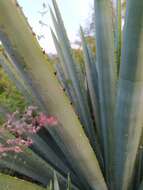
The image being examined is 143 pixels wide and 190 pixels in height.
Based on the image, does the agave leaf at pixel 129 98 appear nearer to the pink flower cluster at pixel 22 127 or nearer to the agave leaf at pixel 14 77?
the pink flower cluster at pixel 22 127

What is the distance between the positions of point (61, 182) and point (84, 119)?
379 millimetres

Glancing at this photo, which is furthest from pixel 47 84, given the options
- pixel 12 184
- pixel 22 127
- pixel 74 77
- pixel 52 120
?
pixel 74 77

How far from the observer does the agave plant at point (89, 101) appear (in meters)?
1.08

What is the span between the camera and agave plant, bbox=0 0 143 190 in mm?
1083

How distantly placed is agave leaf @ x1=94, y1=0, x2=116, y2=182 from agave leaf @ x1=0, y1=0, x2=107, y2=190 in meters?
0.17

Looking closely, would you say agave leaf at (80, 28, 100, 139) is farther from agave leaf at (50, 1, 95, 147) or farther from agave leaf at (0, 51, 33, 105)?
agave leaf at (0, 51, 33, 105)

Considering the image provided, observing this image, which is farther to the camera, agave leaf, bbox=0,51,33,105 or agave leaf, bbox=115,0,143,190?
agave leaf, bbox=0,51,33,105

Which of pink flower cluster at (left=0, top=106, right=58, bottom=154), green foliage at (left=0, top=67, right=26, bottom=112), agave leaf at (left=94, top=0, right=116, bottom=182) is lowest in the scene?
pink flower cluster at (left=0, top=106, right=58, bottom=154)

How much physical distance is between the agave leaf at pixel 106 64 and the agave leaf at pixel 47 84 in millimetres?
169

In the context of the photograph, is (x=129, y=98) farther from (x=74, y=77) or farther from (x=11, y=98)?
(x=11, y=98)

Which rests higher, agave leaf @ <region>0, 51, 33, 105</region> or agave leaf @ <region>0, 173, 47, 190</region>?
agave leaf @ <region>0, 51, 33, 105</region>

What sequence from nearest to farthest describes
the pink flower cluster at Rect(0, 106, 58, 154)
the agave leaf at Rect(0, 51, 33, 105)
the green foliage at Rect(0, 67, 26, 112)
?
1. the pink flower cluster at Rect(0, 106, 58, 154)
2. the agave leaf at Rect(0, 51, 33, 105)
3. the green foliage at Rect(0, 67, 26, 112)

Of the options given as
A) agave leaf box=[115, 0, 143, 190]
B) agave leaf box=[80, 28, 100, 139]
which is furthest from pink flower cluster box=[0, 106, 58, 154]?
agave leaf box=[80, 28, 100, 139]

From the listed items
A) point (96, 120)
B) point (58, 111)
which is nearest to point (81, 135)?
point (58, 111)
